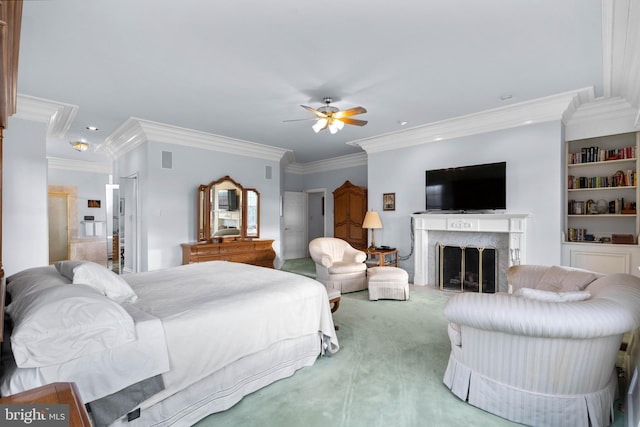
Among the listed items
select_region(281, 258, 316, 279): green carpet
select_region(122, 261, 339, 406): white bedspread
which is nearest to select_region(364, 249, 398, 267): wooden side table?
select_region(281, 258, 316, 279): green carpet

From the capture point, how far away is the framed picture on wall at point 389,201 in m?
5.57

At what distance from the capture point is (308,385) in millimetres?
2154

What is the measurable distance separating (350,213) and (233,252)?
111 inches

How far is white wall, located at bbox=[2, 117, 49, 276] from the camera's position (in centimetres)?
388

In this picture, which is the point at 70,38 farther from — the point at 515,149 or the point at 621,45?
the point at 515,149

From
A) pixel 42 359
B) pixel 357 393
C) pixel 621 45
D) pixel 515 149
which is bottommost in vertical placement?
pixel 357 393

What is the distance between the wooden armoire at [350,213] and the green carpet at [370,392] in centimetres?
369

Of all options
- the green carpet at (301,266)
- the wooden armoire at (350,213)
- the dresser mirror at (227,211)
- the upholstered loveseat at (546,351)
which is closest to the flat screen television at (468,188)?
the wooden armoire at (350,213)

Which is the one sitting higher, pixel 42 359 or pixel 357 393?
pixel 42 359

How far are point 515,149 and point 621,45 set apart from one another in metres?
1.75

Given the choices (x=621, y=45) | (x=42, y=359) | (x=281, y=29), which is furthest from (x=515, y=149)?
(x=42, y=359)

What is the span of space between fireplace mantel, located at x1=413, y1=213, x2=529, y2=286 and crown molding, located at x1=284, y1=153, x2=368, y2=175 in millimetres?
2561

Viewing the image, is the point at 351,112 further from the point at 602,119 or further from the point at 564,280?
the point at 602,119

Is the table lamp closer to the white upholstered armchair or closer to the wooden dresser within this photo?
the white upholstered armchair
